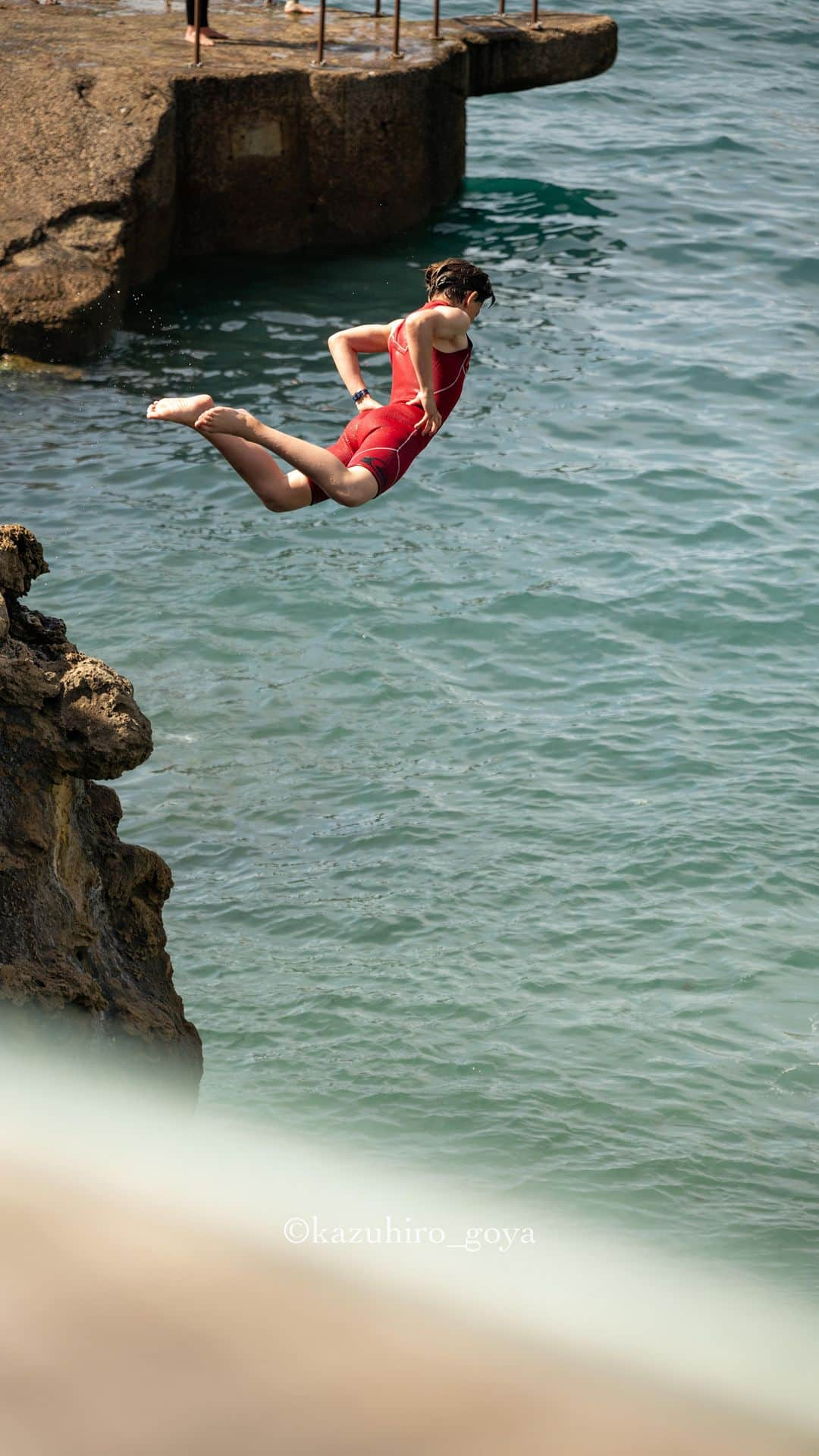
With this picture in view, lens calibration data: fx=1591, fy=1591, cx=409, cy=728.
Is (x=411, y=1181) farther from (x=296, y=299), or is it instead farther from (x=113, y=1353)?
(x=296, y=299)

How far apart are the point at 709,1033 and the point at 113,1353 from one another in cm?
652

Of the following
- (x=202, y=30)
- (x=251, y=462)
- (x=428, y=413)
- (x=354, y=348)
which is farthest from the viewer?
(x=202, y=30)

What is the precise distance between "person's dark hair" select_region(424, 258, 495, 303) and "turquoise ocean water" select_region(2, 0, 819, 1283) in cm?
355

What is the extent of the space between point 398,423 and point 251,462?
85cm

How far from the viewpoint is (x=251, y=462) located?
6406mm

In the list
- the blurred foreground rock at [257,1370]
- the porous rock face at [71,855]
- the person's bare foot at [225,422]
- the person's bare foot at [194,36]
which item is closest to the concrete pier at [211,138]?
the person's bare foot at [194,36]

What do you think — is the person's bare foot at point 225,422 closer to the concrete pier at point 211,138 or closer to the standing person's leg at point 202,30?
the concrete pier at point 211,138

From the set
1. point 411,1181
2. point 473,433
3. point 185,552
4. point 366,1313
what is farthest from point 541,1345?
point 473,433

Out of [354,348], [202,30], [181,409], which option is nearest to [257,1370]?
[181,409]

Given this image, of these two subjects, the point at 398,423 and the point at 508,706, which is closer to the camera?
the point at 398,423

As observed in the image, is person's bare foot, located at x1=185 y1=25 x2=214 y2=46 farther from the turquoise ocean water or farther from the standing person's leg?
the turquoise ocean water

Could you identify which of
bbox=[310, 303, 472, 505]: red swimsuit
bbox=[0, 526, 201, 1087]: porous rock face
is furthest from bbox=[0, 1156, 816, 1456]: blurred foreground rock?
bbox=[310, 303, 472, 505]: red swimsuit

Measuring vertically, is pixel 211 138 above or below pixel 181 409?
above

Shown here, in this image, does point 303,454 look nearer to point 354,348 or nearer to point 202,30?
point 354,348
